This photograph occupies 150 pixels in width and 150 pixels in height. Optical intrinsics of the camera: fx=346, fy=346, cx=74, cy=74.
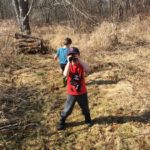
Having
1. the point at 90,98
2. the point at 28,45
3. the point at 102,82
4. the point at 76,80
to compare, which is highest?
the point at 28,45

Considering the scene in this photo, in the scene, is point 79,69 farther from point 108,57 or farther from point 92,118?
point 108,57

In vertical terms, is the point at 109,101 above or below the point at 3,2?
below

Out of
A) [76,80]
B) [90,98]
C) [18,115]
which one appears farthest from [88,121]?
[18,115]

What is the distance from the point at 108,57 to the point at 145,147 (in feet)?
17.2

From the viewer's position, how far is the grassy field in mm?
5824

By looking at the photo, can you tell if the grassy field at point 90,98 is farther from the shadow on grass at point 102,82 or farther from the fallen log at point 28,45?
the fallen log at point 28,45

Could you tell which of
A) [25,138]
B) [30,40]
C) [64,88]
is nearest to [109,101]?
[64,88]

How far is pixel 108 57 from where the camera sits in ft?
34.4

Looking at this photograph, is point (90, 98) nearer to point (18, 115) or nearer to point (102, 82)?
point (102, 82)

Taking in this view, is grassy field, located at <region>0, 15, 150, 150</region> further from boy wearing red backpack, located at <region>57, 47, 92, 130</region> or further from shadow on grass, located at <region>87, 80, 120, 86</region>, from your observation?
boy wearing red backpack, located at <region>57, 47, 92, 130</region>

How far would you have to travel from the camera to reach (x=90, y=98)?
24.4 feet

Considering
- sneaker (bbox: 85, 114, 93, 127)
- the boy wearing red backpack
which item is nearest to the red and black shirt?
the boy wearing red backpack

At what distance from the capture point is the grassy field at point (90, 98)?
19.1 ft

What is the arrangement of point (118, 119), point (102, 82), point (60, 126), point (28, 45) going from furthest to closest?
point (28, 45) → point (102, 82) → point (118, 119) → point (60, 126)
